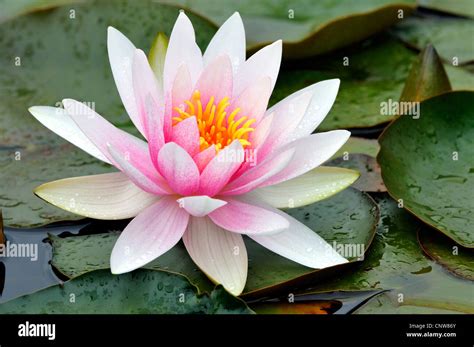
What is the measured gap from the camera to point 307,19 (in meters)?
2.60

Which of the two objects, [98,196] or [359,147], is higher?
[359,147]

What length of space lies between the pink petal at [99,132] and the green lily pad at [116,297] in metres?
0.28

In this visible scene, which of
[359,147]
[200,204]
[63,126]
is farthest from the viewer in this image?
[359,147]

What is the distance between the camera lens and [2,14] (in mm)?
2631

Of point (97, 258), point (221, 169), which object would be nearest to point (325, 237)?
point (221, 169)

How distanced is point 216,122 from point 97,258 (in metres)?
0.43

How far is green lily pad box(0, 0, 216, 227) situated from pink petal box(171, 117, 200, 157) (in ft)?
1.45

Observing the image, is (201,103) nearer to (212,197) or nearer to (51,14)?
(212,197)

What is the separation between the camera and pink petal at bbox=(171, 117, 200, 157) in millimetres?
1684

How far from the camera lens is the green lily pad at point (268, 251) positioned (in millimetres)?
1719

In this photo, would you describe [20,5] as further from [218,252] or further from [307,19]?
[218,252]

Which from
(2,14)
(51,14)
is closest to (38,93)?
(51,14)

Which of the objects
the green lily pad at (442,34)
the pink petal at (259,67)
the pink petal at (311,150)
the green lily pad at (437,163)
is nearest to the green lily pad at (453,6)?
the green lily pad at (442,34)
